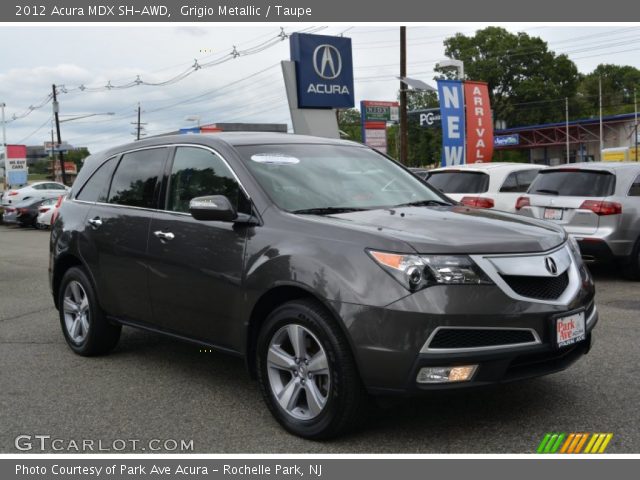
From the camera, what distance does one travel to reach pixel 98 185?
245 inches

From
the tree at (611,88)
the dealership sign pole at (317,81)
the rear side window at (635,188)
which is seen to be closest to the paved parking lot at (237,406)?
the rear side window at (635,188)

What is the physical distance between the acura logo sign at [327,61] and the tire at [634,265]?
913cm

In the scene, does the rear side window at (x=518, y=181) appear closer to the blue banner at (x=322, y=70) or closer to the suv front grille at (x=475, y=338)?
the blue banner at (x=322, y=70)

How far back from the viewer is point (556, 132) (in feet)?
213

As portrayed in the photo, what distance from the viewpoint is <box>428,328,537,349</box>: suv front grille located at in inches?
144

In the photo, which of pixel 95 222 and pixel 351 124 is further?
pixel 351 124

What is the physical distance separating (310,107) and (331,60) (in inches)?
47.1

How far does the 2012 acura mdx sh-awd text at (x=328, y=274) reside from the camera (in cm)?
369

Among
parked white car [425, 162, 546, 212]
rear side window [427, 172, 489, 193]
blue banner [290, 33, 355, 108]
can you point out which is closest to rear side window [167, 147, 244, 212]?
parked white car [425, 162, 546, 212]

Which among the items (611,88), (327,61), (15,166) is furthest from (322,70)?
(611,88)

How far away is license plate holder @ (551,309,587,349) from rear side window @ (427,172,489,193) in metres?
7.63

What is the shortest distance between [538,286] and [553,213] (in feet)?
21.0

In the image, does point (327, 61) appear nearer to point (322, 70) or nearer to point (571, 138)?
point (322, 70)

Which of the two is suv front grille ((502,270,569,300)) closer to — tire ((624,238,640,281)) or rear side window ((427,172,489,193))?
tire ((624,238,640,281))
